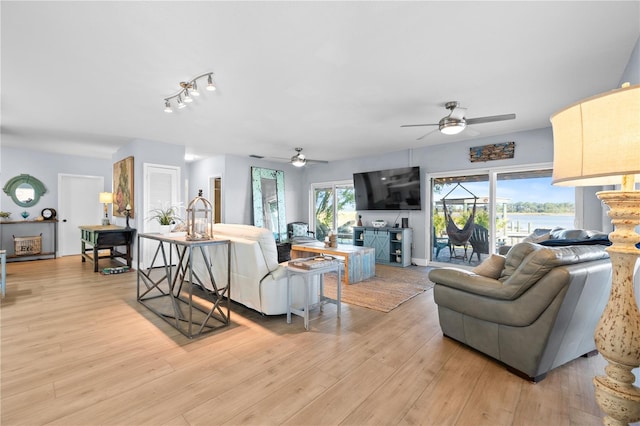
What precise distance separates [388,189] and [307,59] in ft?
14.4

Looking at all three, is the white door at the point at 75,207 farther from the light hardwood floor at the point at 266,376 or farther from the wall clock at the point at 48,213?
the light hardwood floor at the point at 266,376

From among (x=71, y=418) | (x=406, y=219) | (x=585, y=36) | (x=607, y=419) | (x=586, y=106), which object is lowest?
(x=71, y=418)

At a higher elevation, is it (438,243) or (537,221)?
(537,221)

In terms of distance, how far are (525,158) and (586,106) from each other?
15.4ft

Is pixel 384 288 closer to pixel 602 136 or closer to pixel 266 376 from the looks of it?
pixel 266 376

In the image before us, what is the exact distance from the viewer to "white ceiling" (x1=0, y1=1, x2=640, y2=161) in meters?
1.93

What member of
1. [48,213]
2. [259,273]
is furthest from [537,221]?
[48,213]

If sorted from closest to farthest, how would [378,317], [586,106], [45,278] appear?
[586,106] < [378,317] < [45,278]

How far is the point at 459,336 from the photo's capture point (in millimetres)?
2525

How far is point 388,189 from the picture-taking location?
21.3ft

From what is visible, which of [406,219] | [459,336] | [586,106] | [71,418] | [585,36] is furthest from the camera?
[406,219]

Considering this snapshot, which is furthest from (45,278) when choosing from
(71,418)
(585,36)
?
(585,36)

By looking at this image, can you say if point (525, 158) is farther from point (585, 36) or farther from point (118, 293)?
point (118, 293)

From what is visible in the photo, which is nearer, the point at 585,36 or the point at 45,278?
the point at 585,36
